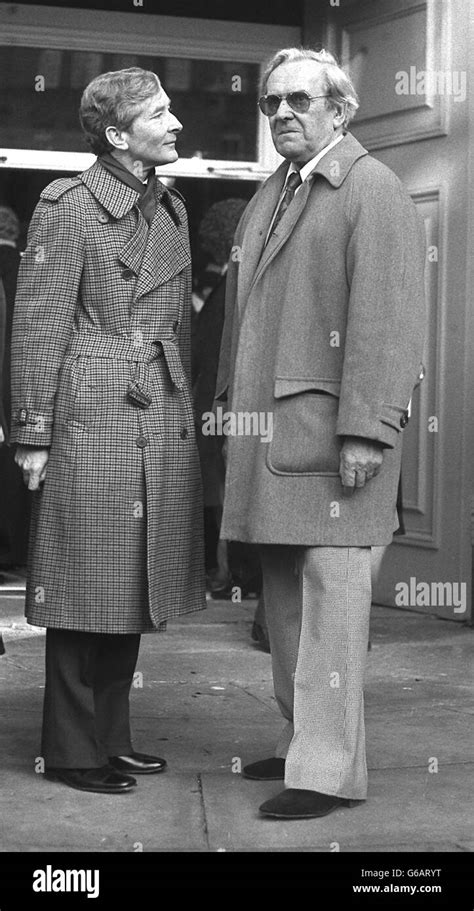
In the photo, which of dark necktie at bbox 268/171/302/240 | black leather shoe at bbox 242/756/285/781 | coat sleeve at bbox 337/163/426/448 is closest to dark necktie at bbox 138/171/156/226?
dark necktie at bbox 268/171/302/240

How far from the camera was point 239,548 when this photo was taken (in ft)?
25.6

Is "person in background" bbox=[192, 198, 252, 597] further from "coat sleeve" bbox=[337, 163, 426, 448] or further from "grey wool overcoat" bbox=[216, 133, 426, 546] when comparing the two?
"coat sleeve" bbox=[337, 163, 426, 448]

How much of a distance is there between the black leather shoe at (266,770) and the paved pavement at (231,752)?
0.12 feet

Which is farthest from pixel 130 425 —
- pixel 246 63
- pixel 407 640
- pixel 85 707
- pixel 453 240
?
pixel 246 63

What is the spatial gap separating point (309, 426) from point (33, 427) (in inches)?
31.0

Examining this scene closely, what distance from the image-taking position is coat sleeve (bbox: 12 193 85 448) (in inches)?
157

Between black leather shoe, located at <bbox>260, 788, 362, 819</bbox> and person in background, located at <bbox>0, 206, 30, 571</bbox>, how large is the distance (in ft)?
15.4

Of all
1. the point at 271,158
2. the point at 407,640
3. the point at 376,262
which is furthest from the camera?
the point at 271,158

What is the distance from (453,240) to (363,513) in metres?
3.51

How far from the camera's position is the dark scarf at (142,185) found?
415 cm

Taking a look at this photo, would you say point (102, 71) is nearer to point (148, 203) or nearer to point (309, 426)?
point (148, 203)

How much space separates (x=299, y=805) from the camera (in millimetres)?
3779

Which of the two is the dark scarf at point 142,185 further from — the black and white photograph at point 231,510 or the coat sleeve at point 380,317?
the coat sleeve at point 380,317

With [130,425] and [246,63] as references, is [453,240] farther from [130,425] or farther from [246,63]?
[130,425]
